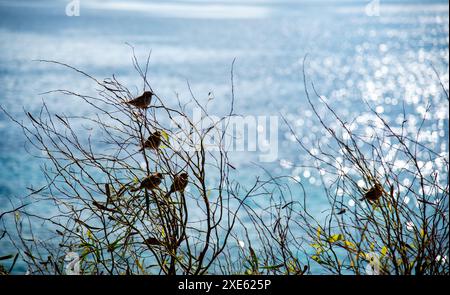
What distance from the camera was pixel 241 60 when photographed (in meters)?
11.4

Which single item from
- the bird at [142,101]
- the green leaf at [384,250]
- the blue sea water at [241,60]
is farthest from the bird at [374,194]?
the blue sea water at [241,60]

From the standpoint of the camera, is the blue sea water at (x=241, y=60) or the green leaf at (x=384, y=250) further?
the blue sea water at (x=241, y=60)

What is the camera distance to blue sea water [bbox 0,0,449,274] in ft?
21.1

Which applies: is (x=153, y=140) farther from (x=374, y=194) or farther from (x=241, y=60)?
(x=241, y=60)

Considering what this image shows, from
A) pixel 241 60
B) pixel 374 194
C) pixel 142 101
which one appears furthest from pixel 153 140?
pixel 241 60

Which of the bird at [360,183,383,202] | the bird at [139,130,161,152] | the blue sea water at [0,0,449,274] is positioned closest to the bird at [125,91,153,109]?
the bird at [139,130,161,152]

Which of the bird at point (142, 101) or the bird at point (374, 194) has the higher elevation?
the bird at point (142, 101)

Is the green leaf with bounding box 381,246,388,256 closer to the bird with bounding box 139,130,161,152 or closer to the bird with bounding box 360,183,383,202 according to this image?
the bird with bounding box 360,183,383,202

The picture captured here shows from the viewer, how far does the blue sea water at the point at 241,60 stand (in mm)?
6441

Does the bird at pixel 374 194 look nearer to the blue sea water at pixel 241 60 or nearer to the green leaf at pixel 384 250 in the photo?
the green leaf at pixel 384 250

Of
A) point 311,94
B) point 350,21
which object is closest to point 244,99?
point 311,94

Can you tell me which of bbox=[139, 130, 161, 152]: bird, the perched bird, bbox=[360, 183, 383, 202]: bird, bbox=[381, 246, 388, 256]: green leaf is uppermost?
bbox=[139, 130, 161, 152]: bird
